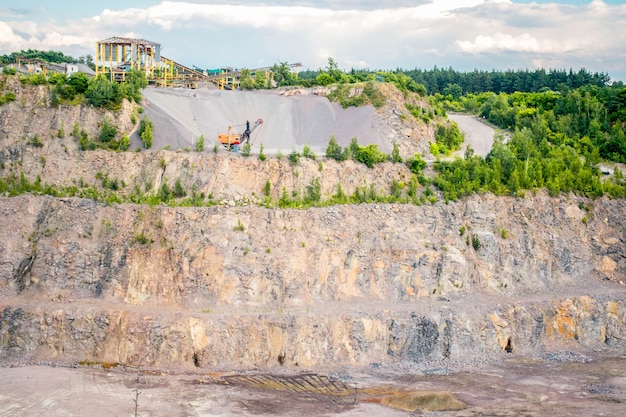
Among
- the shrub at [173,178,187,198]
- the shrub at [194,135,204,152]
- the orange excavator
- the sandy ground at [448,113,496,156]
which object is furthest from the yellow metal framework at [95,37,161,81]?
the sandy ground at [448,113,496,156]

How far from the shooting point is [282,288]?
6044 cm

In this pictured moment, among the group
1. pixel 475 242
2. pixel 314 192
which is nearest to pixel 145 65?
pixel 314 192

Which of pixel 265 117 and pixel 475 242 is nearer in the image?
pixel 475 242

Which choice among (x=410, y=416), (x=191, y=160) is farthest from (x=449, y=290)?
(x=191, y=160)

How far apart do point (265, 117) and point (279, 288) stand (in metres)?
20.8

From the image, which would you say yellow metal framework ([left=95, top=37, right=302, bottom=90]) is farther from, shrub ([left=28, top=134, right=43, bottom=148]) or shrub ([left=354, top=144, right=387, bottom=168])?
shrub ([left=354, top=144, right=387, bottom=168])

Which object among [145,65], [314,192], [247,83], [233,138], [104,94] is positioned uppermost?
[145,65]

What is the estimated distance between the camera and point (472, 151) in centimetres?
7456

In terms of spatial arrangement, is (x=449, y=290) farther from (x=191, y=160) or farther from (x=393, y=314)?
(x=191, y=160)

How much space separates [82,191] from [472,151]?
2940 cm

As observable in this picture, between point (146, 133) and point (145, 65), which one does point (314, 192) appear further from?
point (145, 65)

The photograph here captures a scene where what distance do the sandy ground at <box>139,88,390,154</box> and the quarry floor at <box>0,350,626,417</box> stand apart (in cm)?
2127

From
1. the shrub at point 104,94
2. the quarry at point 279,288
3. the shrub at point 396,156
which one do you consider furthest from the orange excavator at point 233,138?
the shrub at point 396,156

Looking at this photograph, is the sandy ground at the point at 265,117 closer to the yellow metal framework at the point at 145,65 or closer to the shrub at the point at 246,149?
the shrub at the point at 246,149
